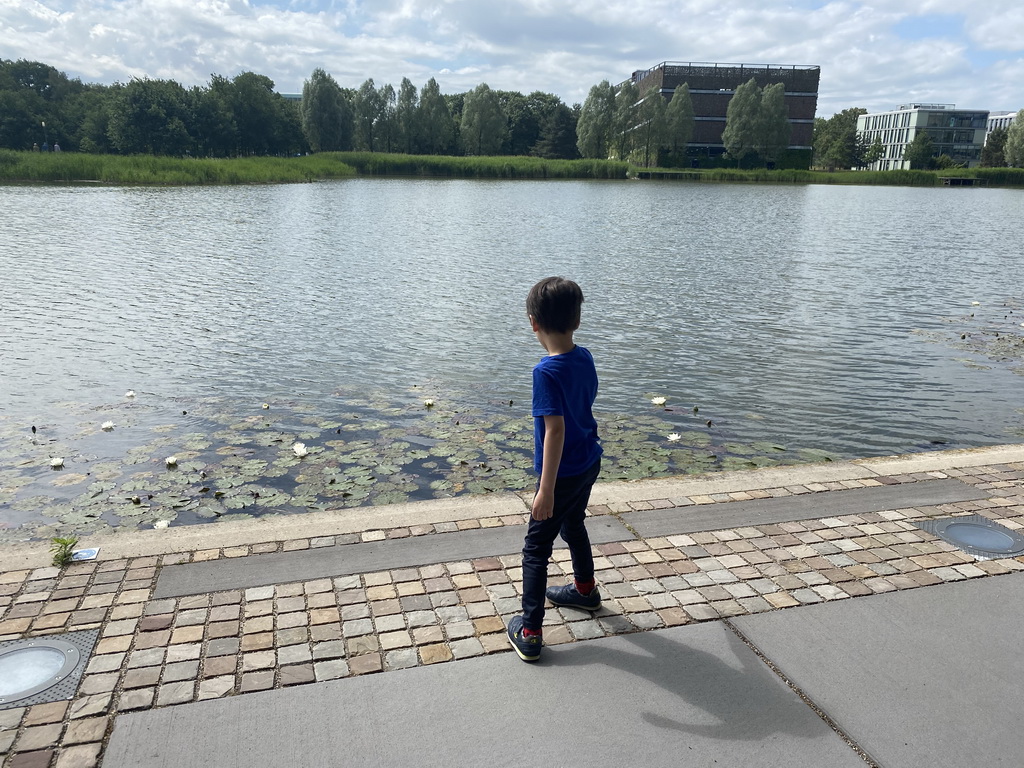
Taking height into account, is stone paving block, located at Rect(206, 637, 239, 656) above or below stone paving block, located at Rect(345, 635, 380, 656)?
below

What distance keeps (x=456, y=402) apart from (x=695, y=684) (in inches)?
229

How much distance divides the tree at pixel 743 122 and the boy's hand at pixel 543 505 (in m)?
100

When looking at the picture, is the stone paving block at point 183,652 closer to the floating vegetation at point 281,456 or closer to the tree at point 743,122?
the floating vegetation at point 281,456

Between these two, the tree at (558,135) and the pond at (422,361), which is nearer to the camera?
the pond at (422,361)

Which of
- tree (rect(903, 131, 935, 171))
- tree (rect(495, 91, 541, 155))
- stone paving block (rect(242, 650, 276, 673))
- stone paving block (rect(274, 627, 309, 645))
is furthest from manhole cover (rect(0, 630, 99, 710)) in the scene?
tree (rect(903, 131, 935, 171))

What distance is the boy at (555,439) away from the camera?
3271 mm

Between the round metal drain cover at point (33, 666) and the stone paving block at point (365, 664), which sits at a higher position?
the stone paving block at point (365, 664)

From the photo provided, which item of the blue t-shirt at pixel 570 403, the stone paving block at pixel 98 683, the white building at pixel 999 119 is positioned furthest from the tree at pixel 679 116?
the white building at pixel 999 119

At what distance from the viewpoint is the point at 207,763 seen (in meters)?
2.72

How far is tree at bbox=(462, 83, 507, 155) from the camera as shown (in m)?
98.0

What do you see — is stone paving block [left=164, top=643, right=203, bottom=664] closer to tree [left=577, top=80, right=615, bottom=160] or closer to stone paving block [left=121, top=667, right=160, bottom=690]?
stone paving block [left=121, top=667, right=160, bottom=690]

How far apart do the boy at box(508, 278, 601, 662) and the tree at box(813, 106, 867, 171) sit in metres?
139

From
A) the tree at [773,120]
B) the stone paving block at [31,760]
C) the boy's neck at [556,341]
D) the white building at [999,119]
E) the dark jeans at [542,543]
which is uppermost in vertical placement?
the white building at [999,119]

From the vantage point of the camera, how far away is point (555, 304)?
327 centimetres
